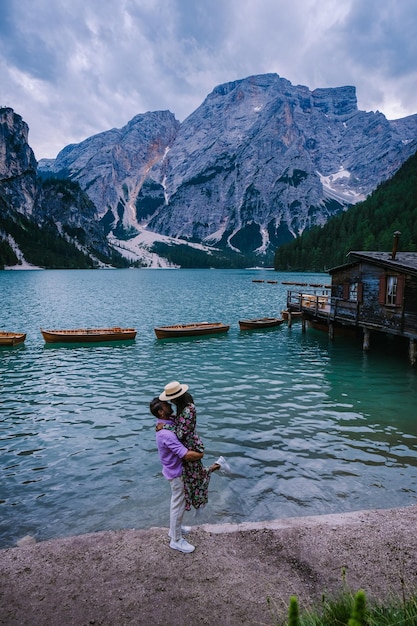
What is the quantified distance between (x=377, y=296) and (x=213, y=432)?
21.4m

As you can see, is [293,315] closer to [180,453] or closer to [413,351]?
[413,351]

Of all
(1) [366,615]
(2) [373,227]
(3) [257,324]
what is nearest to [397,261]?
(3) [257,324]

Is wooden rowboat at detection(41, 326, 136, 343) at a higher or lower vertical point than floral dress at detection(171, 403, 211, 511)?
lower

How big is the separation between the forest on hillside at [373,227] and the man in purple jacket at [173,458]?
137 metres

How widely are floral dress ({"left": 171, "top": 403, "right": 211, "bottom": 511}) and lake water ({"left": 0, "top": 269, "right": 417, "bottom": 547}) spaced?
317 cm

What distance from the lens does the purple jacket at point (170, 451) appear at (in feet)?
25.5

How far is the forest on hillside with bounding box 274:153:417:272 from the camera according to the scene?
143 metres

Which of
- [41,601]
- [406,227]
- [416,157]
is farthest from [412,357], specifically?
[416,157]

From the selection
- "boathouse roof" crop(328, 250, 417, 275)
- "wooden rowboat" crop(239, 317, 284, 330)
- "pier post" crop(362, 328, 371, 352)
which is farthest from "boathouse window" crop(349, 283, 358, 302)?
"wooden rowboat" crop(239, 317, 284, 330)

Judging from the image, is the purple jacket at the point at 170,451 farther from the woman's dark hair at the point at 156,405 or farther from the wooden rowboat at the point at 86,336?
the wooden rowboat at the point at 86,336

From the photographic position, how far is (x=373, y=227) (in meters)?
162

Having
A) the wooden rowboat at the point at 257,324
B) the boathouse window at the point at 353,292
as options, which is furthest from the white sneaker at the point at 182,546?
the wooden rowboat at the point at 257,324

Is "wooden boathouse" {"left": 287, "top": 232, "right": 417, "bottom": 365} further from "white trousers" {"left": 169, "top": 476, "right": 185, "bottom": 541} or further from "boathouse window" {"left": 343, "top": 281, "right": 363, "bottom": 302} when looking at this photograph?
"white trousers" {"left": 169, "top": 476, "right": 185, "bottom": 541}

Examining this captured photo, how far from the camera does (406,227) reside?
466ft
